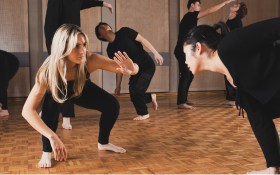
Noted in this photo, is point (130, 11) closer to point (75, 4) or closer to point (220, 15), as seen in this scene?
point (220, 15)

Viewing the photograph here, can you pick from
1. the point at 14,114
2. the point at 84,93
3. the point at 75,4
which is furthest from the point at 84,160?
the point at 14,114

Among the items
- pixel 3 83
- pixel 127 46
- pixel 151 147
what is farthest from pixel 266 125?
pixel 3 83

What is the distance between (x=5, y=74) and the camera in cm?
434

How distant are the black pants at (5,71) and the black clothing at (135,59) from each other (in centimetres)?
140

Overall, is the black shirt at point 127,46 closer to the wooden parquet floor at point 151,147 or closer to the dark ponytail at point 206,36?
the wooden parquet floor at point 151,147

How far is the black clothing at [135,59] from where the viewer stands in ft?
12.3

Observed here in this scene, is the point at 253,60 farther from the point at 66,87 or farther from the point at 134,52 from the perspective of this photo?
the point at 134,52

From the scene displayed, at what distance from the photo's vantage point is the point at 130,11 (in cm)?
649

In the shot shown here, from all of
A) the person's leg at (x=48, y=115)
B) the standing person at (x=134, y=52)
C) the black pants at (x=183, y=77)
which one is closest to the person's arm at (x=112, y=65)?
the person's leg at (x=48, y=115)

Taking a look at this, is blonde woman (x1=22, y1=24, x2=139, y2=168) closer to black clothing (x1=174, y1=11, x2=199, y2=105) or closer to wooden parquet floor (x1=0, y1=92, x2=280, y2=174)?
wooden parquet floor (x1=0, y1=92, x2=280, y2=174)

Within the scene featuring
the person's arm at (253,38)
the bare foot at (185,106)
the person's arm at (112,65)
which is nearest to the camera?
the person's arm at (253,38)

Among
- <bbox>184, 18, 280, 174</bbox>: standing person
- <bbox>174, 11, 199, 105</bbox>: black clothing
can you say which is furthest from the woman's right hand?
<bbox>174, 11, 199, 105</bbox>: black clothing

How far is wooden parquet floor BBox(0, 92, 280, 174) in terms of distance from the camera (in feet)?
6.42

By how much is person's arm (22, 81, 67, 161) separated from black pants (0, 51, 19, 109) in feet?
8.57
